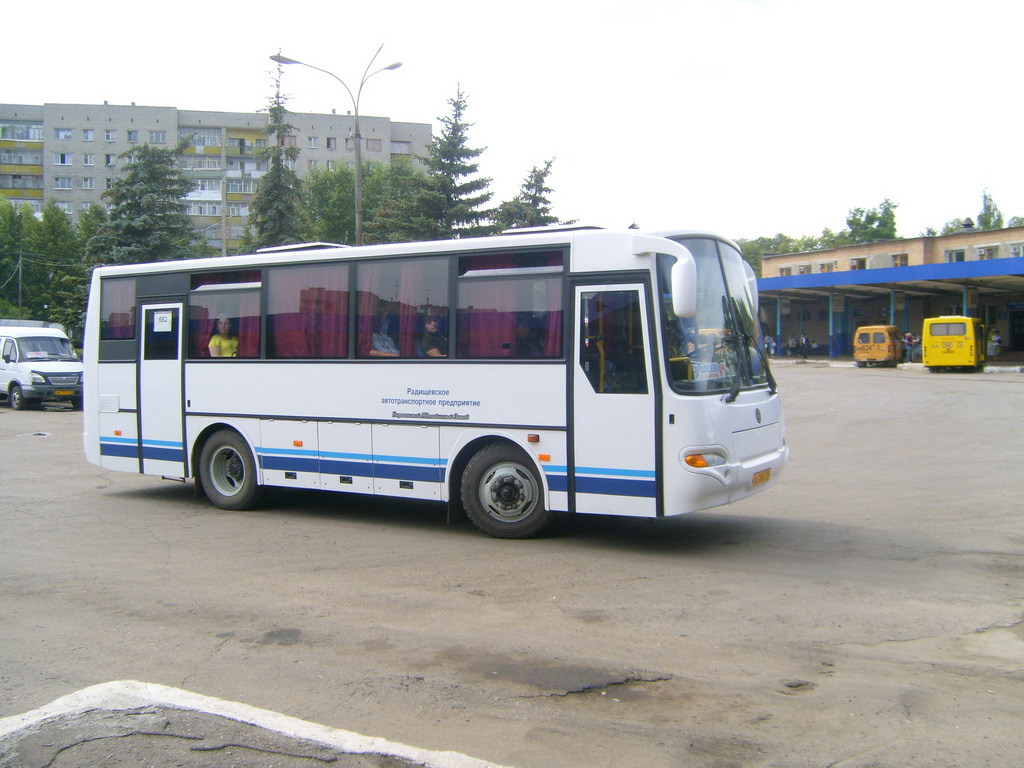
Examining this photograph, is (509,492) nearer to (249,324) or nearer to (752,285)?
(752,285)

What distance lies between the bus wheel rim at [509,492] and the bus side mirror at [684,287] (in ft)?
7.53

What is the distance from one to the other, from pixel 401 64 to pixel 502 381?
12.9 metres

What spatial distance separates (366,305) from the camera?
960cm

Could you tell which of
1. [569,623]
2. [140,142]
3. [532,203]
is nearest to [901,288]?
[532,203]

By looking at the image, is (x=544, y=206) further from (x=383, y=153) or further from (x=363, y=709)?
(x=383, y=153)

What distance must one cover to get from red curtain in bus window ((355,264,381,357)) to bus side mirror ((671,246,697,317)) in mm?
3560

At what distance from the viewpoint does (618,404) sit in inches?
315

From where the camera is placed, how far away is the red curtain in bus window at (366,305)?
9555 millimetres

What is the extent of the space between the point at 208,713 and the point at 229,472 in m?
6.74

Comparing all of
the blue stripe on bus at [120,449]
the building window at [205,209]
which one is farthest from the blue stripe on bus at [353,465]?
the building window at [205,209]

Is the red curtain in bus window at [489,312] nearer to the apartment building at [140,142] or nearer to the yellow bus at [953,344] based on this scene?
the yellow bus at [953,344]

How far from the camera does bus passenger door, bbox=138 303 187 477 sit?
36.6 feet

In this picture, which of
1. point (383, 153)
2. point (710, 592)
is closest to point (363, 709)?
point (710, 592)

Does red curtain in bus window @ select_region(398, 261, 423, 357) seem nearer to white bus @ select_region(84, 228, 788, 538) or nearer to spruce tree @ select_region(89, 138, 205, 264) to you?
white bus @ select_region(84, 228, 788, 538)
